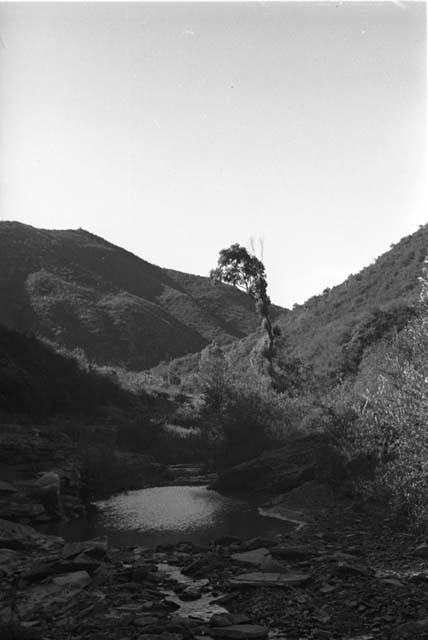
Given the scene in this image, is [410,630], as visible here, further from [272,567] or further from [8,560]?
[8,560]

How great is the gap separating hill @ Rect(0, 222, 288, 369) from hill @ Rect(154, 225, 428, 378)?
758 cm

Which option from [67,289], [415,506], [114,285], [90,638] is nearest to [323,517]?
[415,506]

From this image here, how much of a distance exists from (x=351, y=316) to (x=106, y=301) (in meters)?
35.3

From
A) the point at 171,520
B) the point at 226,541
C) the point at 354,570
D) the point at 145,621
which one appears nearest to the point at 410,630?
the point at 354,570

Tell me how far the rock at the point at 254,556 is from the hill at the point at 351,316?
37.0 meters

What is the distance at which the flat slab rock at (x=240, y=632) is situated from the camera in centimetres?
1038

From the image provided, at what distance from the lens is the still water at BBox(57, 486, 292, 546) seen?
822 inches

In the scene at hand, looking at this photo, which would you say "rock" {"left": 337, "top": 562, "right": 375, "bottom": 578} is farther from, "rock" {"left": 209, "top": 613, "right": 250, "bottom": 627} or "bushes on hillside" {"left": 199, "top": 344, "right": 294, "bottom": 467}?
"bushes on hillside" {"left": 199, "top": 344, "right": 294, "bottom": 467}

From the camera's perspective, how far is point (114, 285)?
322 ft

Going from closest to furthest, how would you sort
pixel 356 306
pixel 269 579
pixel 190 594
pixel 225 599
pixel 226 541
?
pixel 225 599 → pixel 190 594 → pixel 269 579 → pixel 226 541 → pixel 356 306

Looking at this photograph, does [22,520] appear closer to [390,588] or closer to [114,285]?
[390,588]

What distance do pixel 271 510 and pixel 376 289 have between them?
49794mm

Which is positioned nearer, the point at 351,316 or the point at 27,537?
the point at 27,537

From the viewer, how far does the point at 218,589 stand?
13.4 metres
